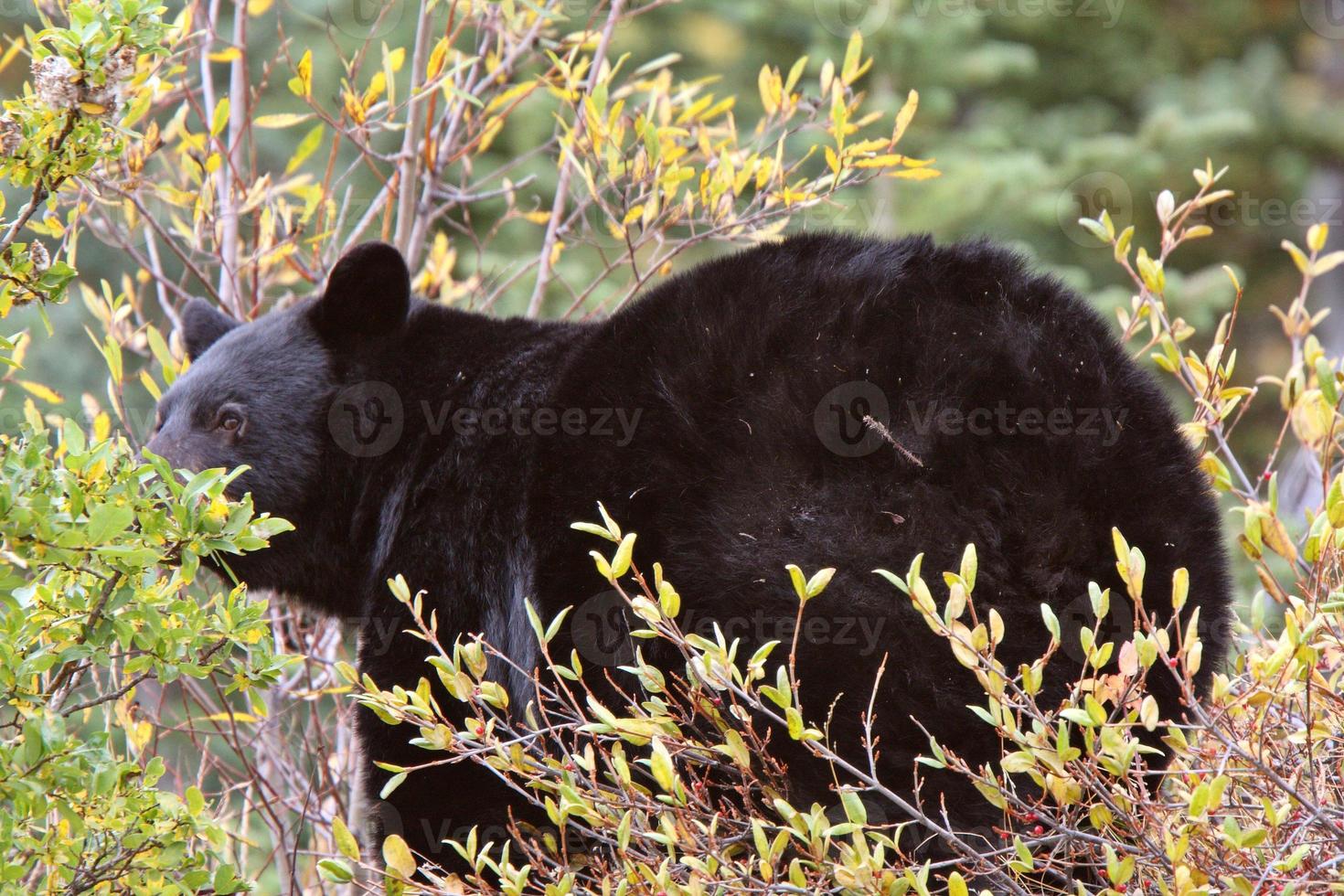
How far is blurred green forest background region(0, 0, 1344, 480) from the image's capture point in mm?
9414

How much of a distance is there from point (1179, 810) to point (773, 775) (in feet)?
2.76

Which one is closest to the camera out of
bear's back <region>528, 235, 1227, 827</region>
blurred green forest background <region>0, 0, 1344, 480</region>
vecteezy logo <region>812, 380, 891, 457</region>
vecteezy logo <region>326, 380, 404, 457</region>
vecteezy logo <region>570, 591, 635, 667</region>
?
bear's back <region>528, 235, 1227, 827</region>

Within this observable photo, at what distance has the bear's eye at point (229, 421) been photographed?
12.7 ft

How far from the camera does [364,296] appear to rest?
12.7ft
